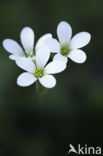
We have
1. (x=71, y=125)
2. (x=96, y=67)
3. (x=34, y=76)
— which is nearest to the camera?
(x=34, y=76)

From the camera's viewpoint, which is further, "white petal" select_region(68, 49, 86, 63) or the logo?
the logo

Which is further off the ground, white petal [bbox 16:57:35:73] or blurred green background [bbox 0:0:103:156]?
white petal [bbox 16:57:35:73]

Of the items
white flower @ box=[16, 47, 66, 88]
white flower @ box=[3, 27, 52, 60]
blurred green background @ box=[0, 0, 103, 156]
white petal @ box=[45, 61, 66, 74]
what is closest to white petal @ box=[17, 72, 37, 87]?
white flower @ box=[16, 47, 66, 88]

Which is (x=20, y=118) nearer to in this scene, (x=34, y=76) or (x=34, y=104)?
(x=34, y=104)

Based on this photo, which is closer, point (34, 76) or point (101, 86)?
point (34, 76)

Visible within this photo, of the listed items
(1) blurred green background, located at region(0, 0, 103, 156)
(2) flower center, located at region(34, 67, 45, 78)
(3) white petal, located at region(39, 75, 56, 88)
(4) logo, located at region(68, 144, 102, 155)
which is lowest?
(4) logo, located at region(68, 144, 102, 155)

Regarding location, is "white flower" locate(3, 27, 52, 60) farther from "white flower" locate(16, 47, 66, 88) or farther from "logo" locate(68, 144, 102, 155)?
"logo" locate(68, 144, 102, 155)

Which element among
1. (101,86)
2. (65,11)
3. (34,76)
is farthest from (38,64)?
(65,11)
